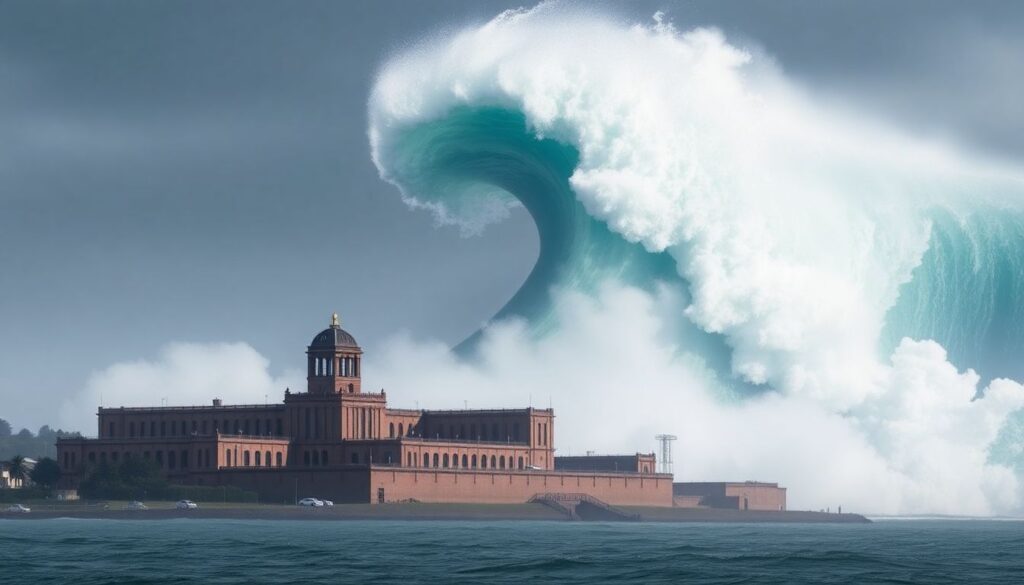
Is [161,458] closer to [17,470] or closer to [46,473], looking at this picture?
→ [46,473]

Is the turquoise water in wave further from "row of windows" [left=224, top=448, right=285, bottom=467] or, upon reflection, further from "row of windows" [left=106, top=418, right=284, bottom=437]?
"row of windows" [left=106, top=418, right=284, bottom=437]

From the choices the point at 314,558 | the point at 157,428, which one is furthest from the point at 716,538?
the point at 157,428

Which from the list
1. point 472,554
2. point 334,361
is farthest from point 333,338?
point 472,554

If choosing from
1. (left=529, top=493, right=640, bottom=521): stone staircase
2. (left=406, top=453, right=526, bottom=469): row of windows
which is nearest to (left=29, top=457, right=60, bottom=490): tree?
(left=406, top=453, right=526, bottom=469): row of windows

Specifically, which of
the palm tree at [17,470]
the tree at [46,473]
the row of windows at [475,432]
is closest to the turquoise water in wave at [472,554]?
the tree at [46,473]

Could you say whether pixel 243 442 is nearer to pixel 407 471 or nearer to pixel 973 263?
pixel 407 471

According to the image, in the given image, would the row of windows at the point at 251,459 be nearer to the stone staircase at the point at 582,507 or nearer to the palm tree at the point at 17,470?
the stone staircase at the point at 582,507
